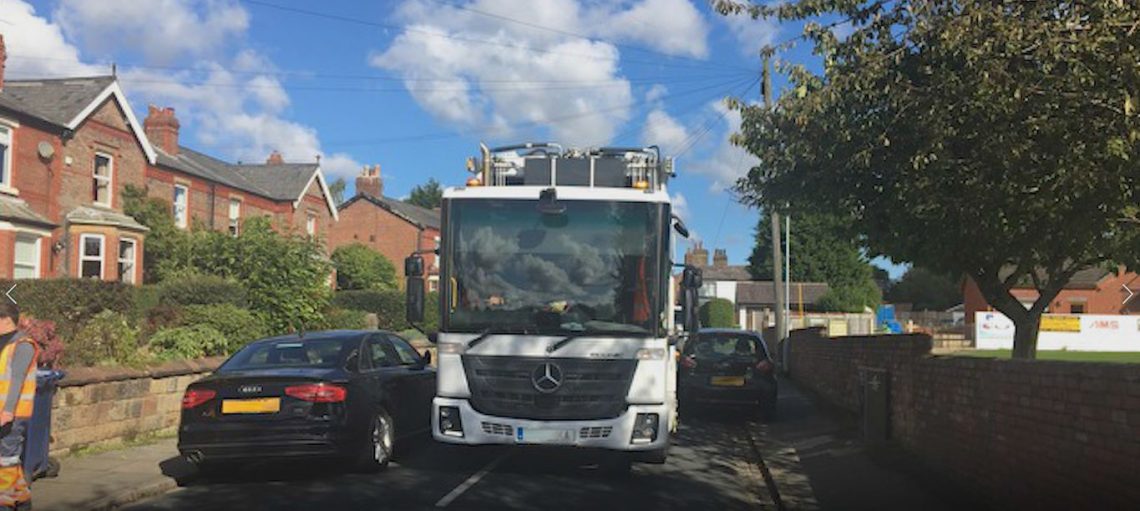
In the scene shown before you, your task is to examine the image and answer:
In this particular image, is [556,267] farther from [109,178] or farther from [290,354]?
[109,178]

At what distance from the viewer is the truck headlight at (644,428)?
8461mm

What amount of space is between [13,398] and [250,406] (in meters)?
2.65

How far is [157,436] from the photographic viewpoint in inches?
428

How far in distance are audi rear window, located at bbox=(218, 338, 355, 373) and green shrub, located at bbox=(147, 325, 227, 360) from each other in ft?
10.6

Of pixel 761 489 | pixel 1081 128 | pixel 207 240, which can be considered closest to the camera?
pixel 1081 128

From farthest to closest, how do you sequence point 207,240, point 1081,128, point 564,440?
1. point 207,240
2. point 564,440
3. point 1081,128

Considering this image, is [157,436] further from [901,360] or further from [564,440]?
[901,360]

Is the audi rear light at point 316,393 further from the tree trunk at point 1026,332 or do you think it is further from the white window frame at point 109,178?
the white window frame at point 109,178

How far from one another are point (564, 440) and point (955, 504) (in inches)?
132

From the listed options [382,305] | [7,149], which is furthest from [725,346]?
[382,305]

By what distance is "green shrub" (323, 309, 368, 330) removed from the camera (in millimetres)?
22191

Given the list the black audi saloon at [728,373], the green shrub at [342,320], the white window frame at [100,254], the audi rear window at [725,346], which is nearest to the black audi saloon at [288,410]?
the black audi saloon at [728,373]

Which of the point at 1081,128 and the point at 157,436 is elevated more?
the point at 1081,128

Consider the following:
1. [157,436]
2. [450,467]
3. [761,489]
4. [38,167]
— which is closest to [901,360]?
[761,489]
